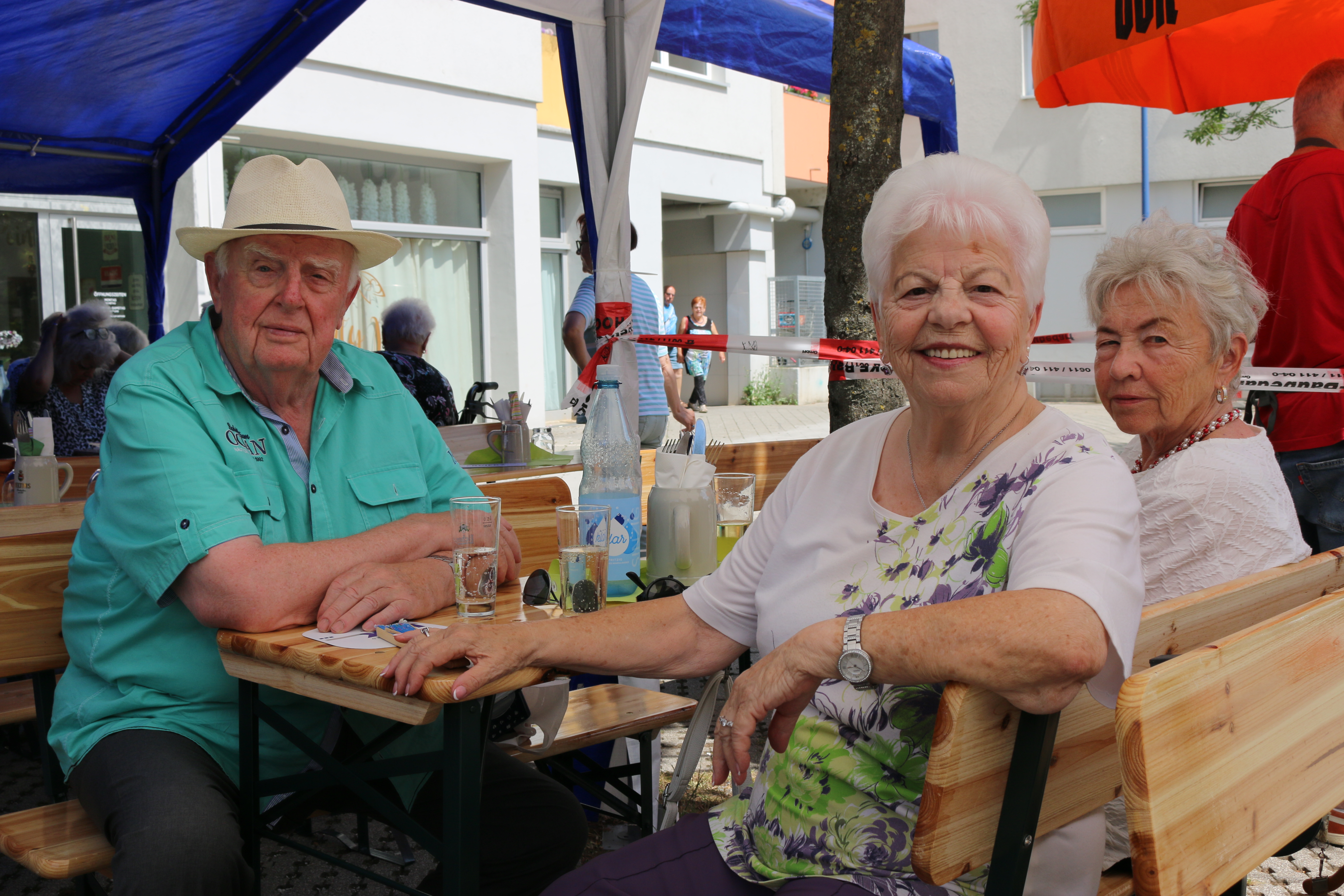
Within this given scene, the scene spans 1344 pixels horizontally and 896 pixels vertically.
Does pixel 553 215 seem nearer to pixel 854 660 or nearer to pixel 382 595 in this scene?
pixel 382 595

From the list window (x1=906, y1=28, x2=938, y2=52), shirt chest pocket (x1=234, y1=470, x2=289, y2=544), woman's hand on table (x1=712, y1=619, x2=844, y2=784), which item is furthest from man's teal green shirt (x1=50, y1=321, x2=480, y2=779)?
window (x1=906, y1=28, x2=938, y2=52)

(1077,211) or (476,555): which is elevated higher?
(1077,211)

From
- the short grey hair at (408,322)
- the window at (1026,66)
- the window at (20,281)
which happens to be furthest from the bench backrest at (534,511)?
the window at (1026,66)

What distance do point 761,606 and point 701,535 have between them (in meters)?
0.73

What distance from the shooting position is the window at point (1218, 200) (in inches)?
757

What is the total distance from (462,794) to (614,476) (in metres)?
1.33

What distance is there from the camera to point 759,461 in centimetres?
439

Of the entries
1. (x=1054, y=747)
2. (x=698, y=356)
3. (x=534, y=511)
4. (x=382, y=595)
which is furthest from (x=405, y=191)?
(x=1054, y=747)

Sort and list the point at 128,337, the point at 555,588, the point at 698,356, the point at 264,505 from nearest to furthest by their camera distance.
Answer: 1. the point at 264,505
2. the point at 555,588
3. the point at 128,337
4. the point at 698,356

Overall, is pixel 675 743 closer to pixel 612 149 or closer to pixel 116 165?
pixel 612 149

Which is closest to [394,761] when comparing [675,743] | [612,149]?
[675,743]

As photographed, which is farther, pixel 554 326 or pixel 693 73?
pixel 693 73

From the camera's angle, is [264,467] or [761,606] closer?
[761,606]

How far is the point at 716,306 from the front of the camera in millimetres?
20766
